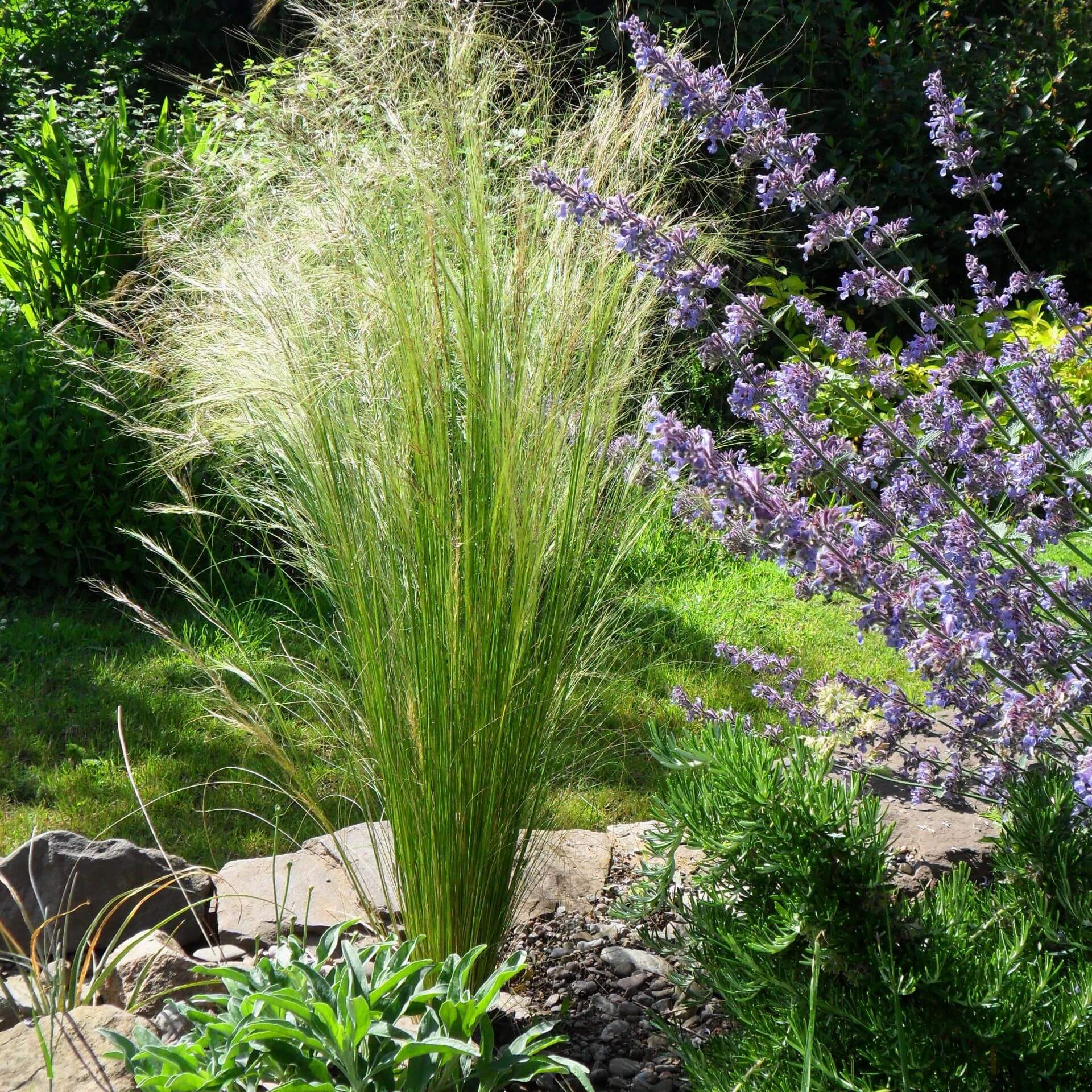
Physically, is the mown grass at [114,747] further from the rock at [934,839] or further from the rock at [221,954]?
the rock at [934,839]

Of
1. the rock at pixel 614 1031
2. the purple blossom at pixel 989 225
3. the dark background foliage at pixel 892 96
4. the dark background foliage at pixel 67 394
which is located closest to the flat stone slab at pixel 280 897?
the rock at pixel 614 1031

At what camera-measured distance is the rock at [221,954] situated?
224 centimetres

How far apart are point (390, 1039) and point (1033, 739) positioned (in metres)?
0.97

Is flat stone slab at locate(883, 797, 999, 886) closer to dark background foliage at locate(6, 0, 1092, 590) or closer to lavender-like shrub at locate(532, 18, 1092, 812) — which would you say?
lavender-like shrub at locate(532, 18, 1092, 812)

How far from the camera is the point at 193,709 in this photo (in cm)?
343

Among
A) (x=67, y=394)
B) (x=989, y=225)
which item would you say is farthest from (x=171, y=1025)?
(x=67, y=394)

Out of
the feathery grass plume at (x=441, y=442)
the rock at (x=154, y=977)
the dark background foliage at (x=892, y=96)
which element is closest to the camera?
the feathery grass plume at (x=441, y=442)

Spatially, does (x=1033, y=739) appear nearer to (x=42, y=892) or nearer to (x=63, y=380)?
(x=42, y=892)

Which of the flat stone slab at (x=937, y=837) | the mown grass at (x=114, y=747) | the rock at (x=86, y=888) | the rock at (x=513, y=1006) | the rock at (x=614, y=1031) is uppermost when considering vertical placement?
the flat stone slab at (x=937, y=837)

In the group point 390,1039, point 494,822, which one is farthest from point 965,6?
point 390,1039

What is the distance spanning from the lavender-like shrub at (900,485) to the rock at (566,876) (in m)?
0.46

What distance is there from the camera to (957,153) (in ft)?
7.02

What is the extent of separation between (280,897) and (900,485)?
5.17 feet

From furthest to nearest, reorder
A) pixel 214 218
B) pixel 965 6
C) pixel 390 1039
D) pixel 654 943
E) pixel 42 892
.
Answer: pixel 965 6
pixel 214 218
pixel 42 892
pixel 654 943
pixel 390 1039
